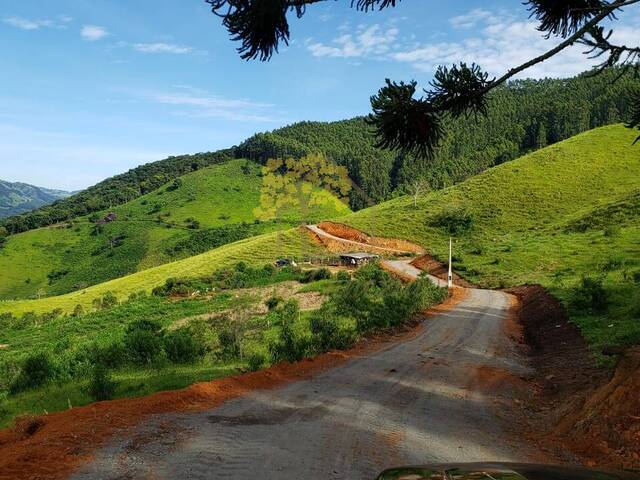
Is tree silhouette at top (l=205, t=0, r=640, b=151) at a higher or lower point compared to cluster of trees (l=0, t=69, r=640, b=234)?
lower

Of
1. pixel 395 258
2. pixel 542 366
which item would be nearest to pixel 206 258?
pixel 395 258

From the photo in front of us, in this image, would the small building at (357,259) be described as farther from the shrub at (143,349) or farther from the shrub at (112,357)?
the shrub at (112,357)

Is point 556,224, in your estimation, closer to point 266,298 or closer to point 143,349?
point 266,298

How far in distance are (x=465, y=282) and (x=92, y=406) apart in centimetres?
3521

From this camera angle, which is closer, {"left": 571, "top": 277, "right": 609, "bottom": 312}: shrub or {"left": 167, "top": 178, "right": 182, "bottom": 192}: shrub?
{"left": 571, "top": 277, "right": 609, "bottom": 312}: shrub

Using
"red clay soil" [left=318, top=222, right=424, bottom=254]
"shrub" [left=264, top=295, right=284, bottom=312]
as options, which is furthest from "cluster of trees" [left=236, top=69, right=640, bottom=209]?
"shrub" [left=264, top=295, right=284, bottom=312]

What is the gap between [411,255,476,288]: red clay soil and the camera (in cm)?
3931

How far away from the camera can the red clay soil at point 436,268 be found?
1548 inches

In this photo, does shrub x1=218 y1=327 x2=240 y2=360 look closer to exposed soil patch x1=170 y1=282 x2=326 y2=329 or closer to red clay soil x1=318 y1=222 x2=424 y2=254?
exposed soil patch x1=170 y1=282 x2=326 y2=329

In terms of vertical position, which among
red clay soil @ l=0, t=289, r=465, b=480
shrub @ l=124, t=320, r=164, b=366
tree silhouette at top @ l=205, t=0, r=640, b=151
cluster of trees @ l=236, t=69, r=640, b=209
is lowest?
shrub @ l=124, t=320, r=164, b=366

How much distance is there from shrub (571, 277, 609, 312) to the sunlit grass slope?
135ft

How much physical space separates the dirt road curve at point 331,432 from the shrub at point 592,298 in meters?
9.70

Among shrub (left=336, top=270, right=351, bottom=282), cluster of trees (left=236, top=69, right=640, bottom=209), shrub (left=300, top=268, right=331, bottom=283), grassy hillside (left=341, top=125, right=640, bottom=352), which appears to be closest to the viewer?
grassy hillside (left=341, top=125, right=640, bottom=352)

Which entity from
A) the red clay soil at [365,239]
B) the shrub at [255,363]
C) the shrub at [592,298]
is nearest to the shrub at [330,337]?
the shrub at [255,363]
